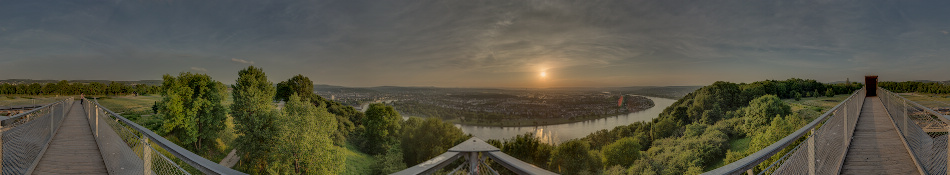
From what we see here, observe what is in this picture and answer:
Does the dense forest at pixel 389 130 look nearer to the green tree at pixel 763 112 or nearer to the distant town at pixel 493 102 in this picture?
the green tree at pixel 763 112

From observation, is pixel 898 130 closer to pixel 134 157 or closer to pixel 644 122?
pixel 134 157

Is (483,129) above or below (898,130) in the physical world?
below

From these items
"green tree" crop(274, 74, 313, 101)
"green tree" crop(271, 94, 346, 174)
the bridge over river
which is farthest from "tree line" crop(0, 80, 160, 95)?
the bridge over river

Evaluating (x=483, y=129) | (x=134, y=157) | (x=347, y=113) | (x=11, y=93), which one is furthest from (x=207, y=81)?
(x=11, y=93)

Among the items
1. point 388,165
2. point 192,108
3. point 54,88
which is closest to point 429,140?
point 388,165

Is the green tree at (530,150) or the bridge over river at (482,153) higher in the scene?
the bridge over river at (482,153)

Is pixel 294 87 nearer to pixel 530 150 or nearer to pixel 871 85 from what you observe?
pixel 530 150

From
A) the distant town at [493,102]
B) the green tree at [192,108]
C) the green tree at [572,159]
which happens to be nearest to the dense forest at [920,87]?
the green tree at [572,159]
